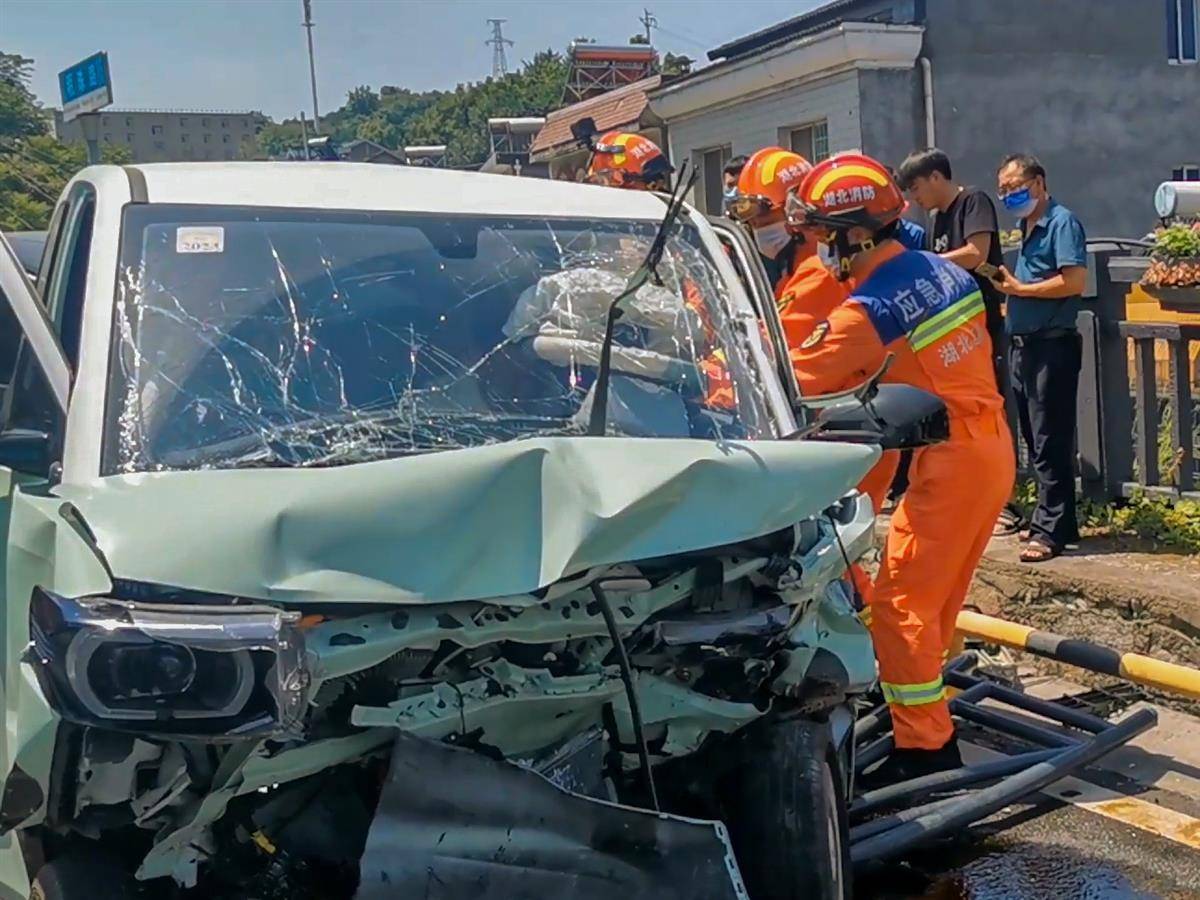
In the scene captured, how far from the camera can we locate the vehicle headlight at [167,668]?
230 cm

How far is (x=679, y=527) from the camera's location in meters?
2.72

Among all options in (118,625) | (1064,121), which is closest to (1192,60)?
(1064,121)

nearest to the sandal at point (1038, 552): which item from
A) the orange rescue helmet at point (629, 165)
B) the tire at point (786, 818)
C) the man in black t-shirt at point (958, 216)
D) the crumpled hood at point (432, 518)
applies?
the man in black t-shirt at point (958, 216)

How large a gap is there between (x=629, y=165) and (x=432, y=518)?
508cm

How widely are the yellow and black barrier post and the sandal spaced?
2.92 ft

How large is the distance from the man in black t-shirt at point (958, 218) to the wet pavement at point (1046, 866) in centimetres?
293

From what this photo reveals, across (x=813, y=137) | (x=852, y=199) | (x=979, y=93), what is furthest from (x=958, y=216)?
(x=979, y=93)

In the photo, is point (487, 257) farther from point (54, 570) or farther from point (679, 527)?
point (54, 570)

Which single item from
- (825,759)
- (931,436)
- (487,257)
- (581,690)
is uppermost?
(487,257)

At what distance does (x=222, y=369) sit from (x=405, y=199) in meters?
0.86

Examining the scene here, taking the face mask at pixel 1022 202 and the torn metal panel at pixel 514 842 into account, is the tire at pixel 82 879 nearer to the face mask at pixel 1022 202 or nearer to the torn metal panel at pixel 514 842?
the torn metal panel at pixel 514 842

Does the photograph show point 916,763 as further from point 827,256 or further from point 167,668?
point 167,668

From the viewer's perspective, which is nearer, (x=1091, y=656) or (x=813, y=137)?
(x=1091, y=656)

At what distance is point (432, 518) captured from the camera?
259 cm
